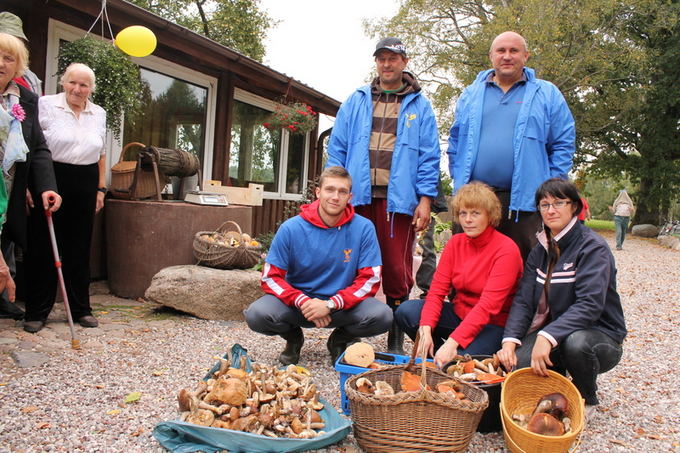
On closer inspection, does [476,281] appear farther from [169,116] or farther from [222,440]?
[169,116]

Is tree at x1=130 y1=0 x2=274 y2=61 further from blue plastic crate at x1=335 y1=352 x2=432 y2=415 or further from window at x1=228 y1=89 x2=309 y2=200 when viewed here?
blue plastic crate at x1=335 y1=352 x2=432 y2=415

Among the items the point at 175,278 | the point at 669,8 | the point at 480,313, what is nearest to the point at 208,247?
the point at 175,278

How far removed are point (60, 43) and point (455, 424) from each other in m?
5.05

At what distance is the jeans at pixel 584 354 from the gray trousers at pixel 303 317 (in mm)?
845

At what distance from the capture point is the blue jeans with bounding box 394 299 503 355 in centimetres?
296

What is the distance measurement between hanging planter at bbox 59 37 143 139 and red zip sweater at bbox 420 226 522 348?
10.6ft

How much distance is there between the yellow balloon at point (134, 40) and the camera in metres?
4.54

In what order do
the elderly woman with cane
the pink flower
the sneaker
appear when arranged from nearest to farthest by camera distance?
the elderly woman with cane
the pink flower
the sneaker

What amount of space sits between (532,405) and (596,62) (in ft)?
53.4

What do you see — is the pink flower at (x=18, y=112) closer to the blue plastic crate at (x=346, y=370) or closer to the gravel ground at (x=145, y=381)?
the gravel ground at (x=145, y=381)

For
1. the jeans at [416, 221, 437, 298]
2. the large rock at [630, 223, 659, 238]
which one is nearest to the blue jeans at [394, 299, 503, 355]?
the jeans at [416, 221, 437, 298]

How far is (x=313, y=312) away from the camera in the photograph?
3.09 metres

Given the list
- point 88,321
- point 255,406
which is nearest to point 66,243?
point 88,321

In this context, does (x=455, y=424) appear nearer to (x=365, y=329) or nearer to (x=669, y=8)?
(x=365, y=329)
